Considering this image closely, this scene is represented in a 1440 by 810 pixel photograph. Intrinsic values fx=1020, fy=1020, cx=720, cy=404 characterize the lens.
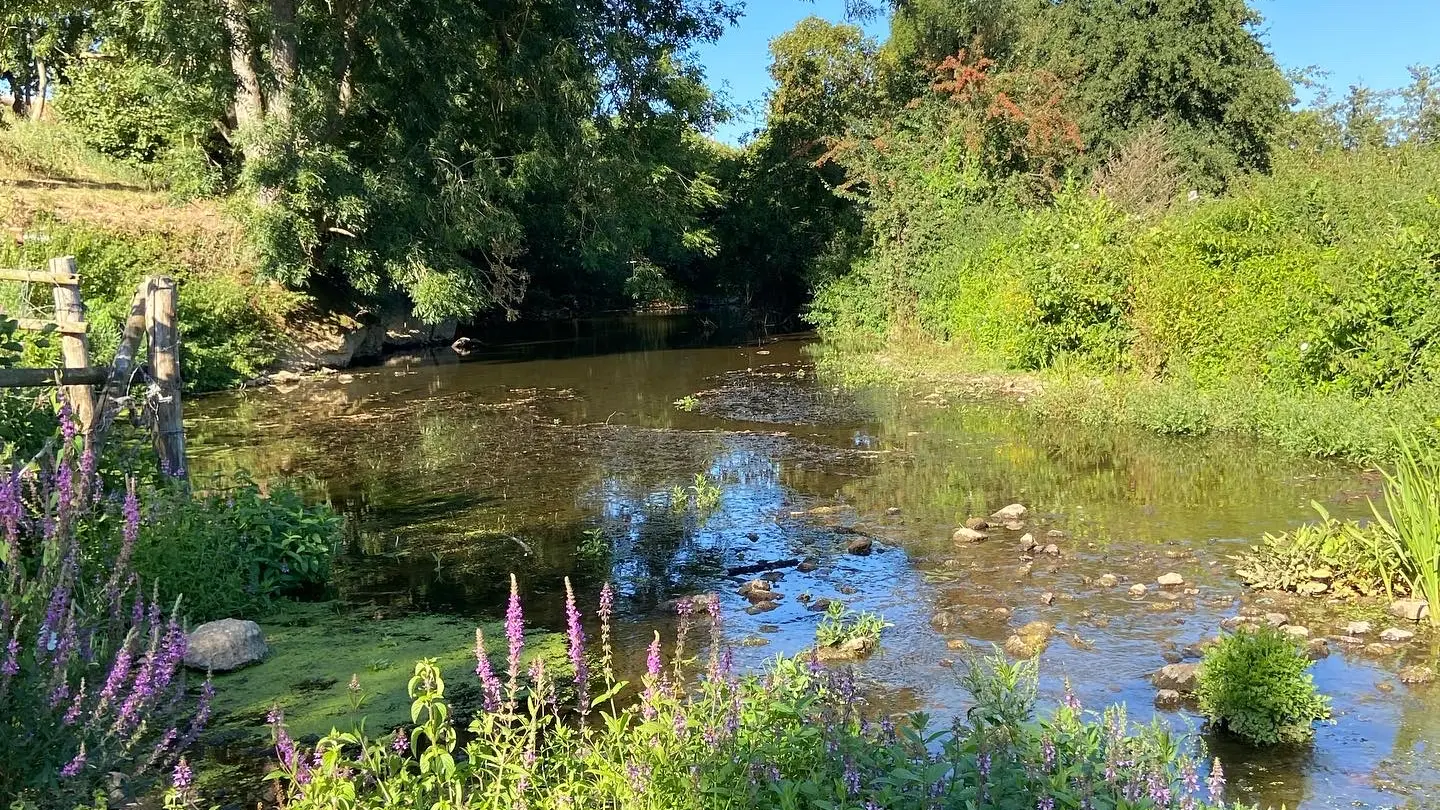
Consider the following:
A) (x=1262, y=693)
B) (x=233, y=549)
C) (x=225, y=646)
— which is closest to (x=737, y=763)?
(x=1262, y=693)

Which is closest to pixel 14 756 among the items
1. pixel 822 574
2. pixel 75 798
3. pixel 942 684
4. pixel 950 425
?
pixel 75 798

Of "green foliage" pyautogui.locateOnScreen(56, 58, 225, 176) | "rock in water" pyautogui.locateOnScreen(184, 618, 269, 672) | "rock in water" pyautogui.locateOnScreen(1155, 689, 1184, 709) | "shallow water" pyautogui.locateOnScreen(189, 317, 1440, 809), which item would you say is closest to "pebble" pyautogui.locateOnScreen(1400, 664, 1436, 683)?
"shallow water" pyautogui.locateOnScreen(189, 317, 1440, 809)

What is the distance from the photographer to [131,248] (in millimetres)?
18016

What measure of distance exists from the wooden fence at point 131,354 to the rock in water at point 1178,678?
5.98 meters

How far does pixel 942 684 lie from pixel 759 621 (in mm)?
1383

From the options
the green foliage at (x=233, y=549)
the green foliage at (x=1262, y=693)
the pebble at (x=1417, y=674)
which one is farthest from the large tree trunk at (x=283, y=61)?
the pebble at (x=1417, y=674)

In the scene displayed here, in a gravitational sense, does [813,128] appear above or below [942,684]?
above

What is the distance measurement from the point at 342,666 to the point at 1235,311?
1105 cm

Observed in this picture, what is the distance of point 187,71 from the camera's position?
1677 cm

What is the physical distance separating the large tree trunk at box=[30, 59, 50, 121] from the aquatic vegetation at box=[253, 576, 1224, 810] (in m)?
27.9

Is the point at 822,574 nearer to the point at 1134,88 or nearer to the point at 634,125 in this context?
the point at 634,125

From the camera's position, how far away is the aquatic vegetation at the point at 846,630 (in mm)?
5586

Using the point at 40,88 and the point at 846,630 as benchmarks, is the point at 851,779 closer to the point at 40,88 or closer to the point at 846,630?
the point at 846,630

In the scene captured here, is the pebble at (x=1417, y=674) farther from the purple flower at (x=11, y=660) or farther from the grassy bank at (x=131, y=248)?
the grassy bank at (x=131, y=248)
